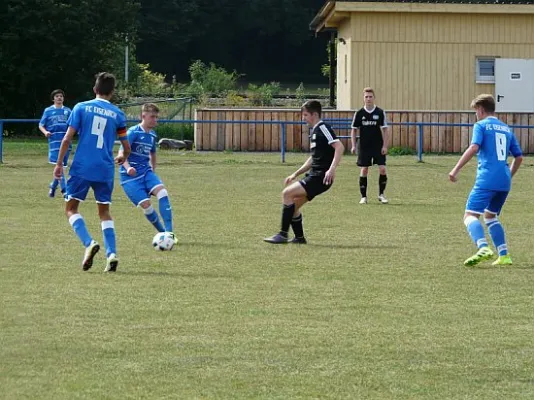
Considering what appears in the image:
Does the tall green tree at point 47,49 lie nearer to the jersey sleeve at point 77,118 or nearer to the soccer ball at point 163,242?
the soccer ball at point 163,242

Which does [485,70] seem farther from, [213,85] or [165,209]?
[165,209]

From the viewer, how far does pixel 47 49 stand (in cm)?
4212

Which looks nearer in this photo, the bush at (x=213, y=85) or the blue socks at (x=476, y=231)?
the blue socks at (x=476, y=231)

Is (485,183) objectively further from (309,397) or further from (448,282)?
(309,397)

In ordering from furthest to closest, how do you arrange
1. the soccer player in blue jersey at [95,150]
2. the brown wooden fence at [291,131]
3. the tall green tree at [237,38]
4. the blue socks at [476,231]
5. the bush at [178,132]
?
the tall green tree at [237,38] < the bush at [178,132] < the brown wooden fence at [291,131] < the blue socks at [476,231] < the soccer player in blue jersey at [95,150]

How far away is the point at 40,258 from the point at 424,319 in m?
→ 4.81

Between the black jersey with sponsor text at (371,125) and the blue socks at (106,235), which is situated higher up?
the black jersey with sponsor text at (371,125)

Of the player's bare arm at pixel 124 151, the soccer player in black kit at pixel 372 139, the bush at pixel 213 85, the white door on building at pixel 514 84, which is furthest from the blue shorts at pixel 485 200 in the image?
the bush at pixel 213 85

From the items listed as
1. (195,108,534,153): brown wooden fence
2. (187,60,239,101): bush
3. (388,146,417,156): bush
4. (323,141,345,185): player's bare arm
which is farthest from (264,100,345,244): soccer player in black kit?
(187,60,239,101): bush

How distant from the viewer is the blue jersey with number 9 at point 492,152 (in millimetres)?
11766

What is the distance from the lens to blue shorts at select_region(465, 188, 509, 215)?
11891 millimetres

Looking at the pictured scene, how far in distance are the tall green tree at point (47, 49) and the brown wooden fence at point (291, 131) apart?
31.3ft

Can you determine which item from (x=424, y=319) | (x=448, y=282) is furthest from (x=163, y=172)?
(x=424, y=319)

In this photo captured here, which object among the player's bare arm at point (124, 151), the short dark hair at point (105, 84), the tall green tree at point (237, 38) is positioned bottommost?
the player's bare arm at point (124, 151)
